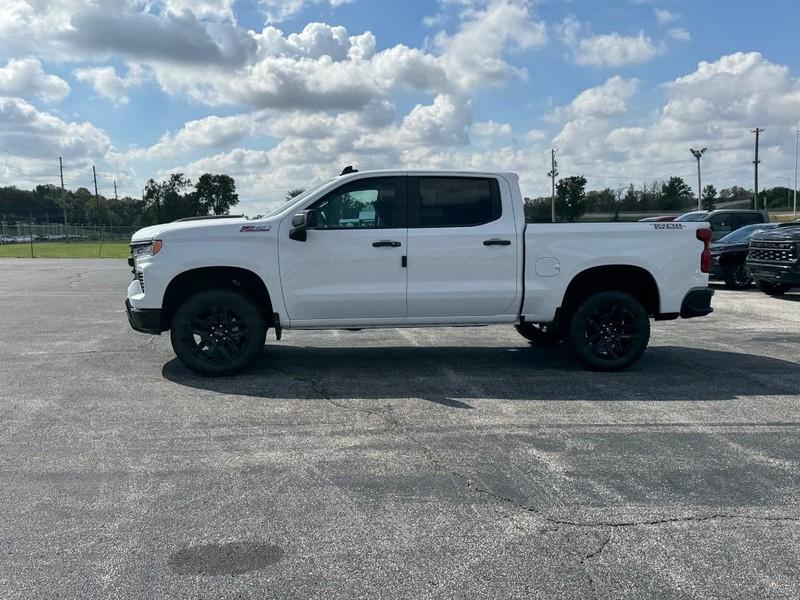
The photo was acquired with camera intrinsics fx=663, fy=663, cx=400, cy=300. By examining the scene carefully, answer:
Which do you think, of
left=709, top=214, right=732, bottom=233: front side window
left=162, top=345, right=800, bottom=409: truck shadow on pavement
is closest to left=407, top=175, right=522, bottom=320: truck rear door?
left=162, top=345, right=800, bottom=409: truck shadow on pavement

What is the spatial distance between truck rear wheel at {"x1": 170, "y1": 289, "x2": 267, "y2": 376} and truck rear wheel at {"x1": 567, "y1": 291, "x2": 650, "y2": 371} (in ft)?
10.8

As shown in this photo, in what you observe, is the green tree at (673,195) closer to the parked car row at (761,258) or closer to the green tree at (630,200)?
the green tree at (630,200)

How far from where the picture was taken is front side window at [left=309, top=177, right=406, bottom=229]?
6.75m

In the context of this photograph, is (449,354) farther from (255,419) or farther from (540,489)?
(540,489)

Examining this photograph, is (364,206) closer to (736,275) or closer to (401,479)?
(401,479)

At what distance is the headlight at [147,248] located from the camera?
257 inches

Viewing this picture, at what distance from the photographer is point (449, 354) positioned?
8078 millimetres

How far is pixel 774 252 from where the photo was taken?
1334 centimetres

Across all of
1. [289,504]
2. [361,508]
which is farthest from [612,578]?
[289,504]

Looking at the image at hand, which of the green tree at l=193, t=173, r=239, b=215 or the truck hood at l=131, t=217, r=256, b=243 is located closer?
the truck hood at l=131, t=217, r=256, b=243

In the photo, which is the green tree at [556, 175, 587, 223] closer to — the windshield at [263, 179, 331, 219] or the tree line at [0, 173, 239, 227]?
the windshield at [263, 179, 331, 219]

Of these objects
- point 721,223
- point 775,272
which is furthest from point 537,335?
point 721,223

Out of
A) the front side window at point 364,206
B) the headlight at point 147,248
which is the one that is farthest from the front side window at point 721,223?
the headlight at point 147,248

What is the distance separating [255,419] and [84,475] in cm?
146
